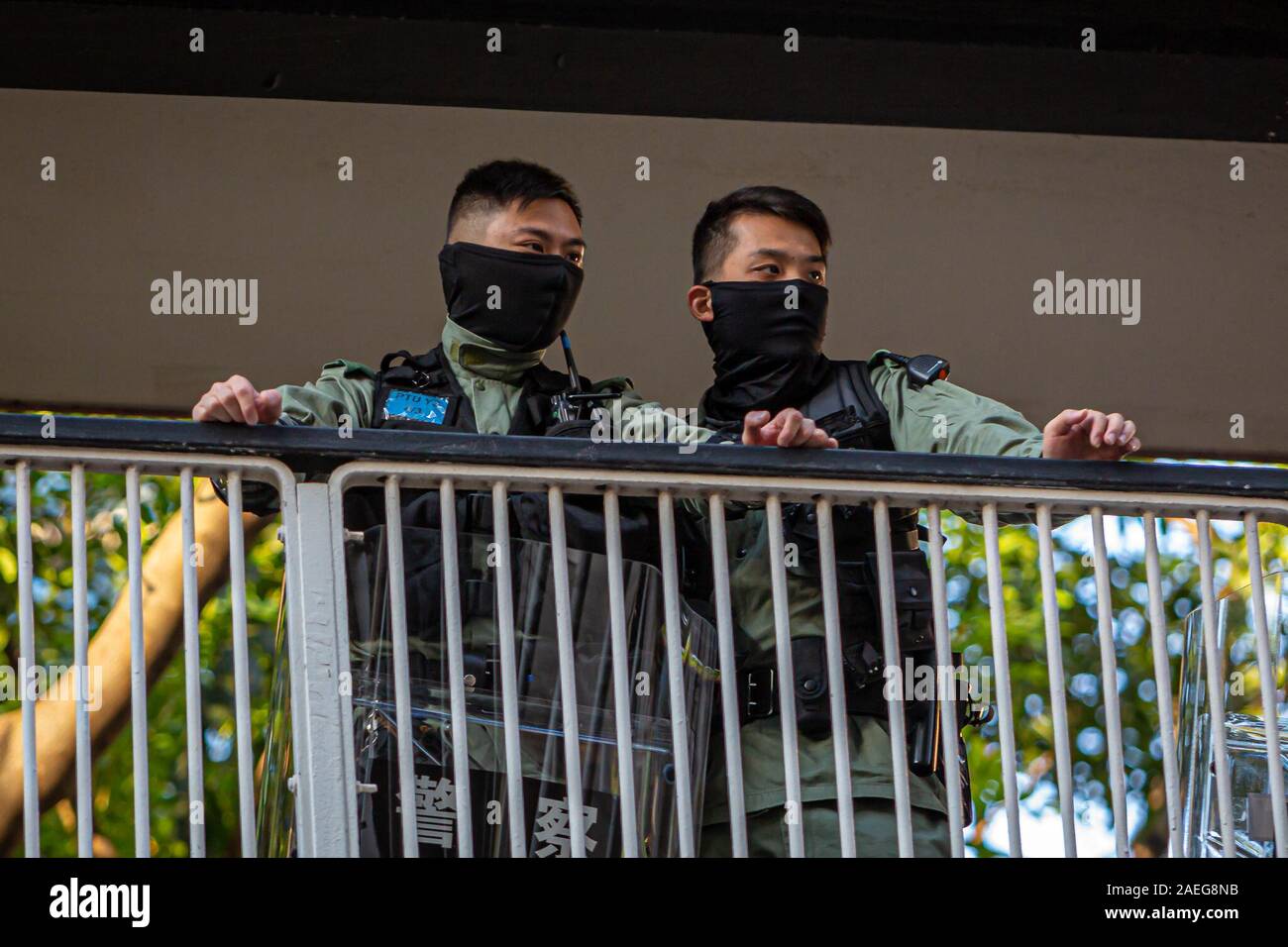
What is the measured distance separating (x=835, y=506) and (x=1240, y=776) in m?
0.95

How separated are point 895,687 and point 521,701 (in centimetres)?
68

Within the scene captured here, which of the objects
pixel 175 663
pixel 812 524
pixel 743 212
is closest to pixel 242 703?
pixel 812 524

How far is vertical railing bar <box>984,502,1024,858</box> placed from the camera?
11.8 feet

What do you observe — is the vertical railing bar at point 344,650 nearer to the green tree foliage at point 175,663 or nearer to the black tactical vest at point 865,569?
the black tactical vest at point 865,569

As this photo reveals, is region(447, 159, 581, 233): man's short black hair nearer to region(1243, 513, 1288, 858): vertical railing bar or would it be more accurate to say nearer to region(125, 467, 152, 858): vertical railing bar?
region(125, 467, 152, 858): vertical railing bar

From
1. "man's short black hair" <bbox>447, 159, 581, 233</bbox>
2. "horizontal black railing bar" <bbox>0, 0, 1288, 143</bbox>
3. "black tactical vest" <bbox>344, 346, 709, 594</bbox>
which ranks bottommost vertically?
"black tactical vest" <bbox>344, 346, 709, 594</bbox>

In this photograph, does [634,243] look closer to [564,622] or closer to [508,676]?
[564,622]

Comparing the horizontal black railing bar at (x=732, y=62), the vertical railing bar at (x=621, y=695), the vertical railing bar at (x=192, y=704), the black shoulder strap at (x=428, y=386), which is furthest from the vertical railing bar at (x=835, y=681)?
the horizontal black railing bar at (x=732, y=62)

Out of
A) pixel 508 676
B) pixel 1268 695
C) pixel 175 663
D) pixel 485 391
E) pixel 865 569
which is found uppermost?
pixel 485 391

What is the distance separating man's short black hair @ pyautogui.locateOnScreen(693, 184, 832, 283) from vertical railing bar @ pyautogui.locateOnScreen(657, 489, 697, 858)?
1464mm

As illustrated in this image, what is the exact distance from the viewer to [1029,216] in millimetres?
6453

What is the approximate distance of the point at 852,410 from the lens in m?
4.51

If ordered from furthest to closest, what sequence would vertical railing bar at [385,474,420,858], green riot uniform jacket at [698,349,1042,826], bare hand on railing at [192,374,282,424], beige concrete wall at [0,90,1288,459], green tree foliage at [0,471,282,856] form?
green tree foliage at [0,471,282,856] < beige concrete wall at [0,90,1288,459] < green riot uniform jacket at [698,349,1042,826] < bare hand on railing at [192,374,282,424] < vertical railing bar at [385,474,420,858]

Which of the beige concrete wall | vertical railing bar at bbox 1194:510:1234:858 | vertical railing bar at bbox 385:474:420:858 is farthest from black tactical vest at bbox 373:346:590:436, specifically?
the beige concrete wall
